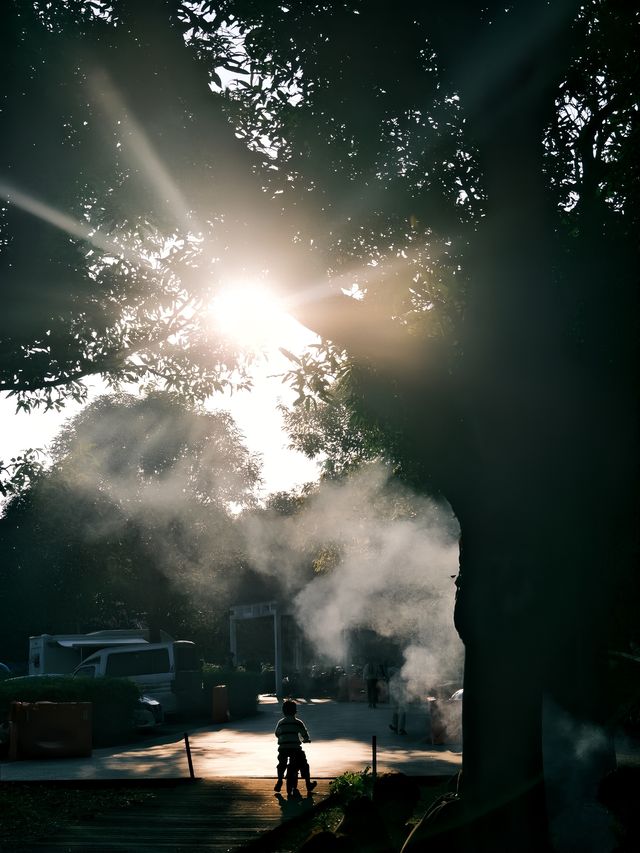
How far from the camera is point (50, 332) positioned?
11.9m

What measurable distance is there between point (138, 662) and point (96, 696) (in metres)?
5.16

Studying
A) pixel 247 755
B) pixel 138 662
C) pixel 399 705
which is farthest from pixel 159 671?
pixel 247 755

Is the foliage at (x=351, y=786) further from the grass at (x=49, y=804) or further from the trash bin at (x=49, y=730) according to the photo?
the trash bin at (x=49, y=730)

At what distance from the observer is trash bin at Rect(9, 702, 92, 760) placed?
18969 mm

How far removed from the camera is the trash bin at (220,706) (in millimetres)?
27328

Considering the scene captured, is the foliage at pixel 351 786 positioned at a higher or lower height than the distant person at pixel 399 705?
higher

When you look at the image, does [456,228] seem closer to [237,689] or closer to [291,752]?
[291,752]

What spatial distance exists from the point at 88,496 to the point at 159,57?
37293mm

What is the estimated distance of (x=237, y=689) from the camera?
30.7 metres

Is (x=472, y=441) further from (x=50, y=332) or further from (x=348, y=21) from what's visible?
(x=50, y=332)

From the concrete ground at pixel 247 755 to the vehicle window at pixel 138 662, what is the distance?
7.84 ft

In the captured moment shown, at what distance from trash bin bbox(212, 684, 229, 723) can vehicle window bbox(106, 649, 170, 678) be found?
5.58ft

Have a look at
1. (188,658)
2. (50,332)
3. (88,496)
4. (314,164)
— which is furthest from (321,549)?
(314,164)

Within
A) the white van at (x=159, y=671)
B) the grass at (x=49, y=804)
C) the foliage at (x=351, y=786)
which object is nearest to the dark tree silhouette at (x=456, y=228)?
the foliage at (x=351, y=786)
